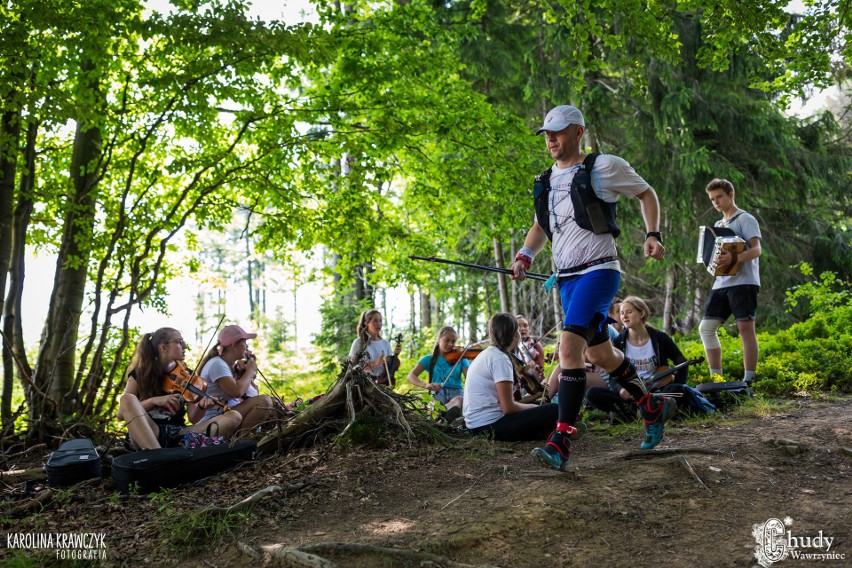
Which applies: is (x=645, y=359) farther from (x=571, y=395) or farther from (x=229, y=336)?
(x=229, y=336)

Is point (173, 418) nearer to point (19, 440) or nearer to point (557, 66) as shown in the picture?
point (19, 440)

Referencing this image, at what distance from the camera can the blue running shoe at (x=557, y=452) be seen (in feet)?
12.5

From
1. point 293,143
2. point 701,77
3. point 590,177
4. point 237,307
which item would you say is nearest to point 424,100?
point 293,143

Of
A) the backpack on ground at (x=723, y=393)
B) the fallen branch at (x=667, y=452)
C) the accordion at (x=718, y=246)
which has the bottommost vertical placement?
the fallen branch at (x=667, y=452)

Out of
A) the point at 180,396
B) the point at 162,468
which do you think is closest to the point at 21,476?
the point at 180,396

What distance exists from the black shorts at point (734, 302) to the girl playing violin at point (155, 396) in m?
5.17

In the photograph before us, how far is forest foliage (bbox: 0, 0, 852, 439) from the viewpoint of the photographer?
265 inches

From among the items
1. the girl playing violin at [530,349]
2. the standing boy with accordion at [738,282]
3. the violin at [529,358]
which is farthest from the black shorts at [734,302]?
the girl playing violin at [530,349]

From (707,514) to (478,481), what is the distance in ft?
4.40

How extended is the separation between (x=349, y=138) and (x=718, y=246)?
4.88 meters

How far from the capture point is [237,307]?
51219 millimetres

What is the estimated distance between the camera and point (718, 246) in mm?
6352

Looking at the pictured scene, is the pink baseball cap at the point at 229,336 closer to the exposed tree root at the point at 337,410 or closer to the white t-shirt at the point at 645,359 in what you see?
the exposed tree root at the point at 337,410

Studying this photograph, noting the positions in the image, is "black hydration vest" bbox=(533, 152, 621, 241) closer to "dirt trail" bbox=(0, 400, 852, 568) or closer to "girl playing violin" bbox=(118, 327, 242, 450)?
"dirt trail" bbox=(0, 400, 852, 568)
